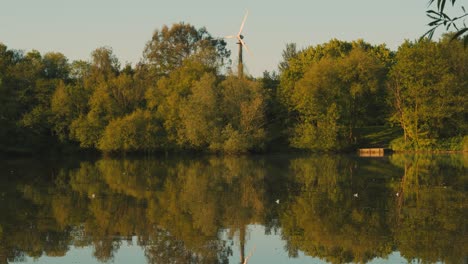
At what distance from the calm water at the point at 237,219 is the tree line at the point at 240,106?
30.9 metres

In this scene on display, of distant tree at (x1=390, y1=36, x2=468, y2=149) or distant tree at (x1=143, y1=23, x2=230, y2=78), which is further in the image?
distant tree at (x1=143, y1=23, x2=230, y2=78)

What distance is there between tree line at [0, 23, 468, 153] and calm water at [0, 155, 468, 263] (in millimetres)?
30890

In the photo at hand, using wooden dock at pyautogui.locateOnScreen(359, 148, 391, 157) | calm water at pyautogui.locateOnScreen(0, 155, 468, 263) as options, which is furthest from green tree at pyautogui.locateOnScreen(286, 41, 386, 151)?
calm water at pyautogui.locateOnScreen(0, 155, 468, 263)

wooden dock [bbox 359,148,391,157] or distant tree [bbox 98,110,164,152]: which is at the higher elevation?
distant tree [bbox 98,110,164,152]

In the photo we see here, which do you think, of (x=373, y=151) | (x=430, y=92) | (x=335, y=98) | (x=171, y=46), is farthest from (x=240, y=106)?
(x=171, y=46)

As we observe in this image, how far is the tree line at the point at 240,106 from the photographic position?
229 feet

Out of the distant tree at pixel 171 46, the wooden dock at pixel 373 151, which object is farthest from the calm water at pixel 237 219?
the distant tree at pixel 171 46

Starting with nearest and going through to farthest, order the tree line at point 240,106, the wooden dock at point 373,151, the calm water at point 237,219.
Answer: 1. the calm water at point 237,219
2. the wooden dock at point 373,151
3. the tree line at point 240,106

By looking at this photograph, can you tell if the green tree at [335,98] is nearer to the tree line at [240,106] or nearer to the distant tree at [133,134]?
the tree line at [240,106]

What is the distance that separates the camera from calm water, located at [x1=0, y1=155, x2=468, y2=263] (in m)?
17.0

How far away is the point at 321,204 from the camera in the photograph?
85.9 feet

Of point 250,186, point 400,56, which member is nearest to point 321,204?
point 250,186

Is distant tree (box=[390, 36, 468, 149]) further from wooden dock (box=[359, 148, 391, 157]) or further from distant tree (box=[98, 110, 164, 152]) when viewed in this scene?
distant tree (box=[98, 110, 164, 152])

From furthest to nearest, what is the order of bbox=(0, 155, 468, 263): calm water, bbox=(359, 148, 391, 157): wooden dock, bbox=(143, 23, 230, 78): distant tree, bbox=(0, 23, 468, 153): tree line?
bbox=(143, 23, 230, 78): distant tree, bbox=(0, 23, 468, 153): tree line, bbox=(359, 148, 391, 157): wooden dock, bbox=(0, 155, 468, 263): calm water
